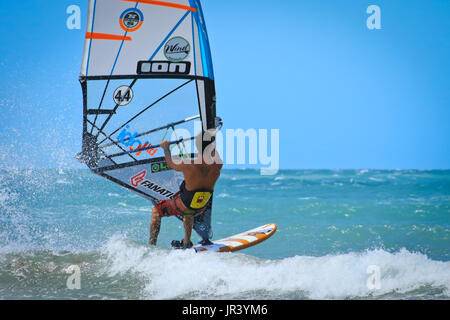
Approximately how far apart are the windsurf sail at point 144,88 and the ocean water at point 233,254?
90 cm

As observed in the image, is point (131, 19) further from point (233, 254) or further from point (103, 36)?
point (233, 254)

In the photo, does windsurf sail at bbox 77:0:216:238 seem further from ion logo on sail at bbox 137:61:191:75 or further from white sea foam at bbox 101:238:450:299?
white sea foam at bbox 101:238:450:299

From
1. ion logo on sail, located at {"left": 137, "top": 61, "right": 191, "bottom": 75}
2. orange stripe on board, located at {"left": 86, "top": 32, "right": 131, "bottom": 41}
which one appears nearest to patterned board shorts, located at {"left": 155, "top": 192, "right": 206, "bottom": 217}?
ion logo on sail, located at {"left": 137, "top": 61, "right": 191, "bottom": 75}

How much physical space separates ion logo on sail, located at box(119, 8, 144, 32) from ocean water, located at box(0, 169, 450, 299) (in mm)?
2207

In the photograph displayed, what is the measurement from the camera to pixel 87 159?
4.78 m

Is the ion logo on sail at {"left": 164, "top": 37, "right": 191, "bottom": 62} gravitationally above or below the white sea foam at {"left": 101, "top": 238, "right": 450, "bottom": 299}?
above

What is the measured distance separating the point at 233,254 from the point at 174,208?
77 centimetres

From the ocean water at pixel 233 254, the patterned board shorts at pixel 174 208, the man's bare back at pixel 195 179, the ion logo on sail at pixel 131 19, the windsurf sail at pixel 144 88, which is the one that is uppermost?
the ion logo on sail at pixel 131 19

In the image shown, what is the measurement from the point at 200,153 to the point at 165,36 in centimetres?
119

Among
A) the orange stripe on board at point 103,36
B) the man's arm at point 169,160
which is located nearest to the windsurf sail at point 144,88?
the orange stripe on board at point 103,36

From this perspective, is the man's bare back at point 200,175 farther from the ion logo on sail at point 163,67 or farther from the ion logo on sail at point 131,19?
the ion logo on sail at point 131,19

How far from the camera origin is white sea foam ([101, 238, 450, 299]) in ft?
12.1

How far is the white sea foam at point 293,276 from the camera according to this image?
3.68m
